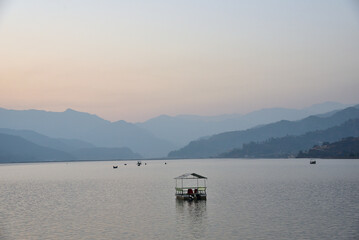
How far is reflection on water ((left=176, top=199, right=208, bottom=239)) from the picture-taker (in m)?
57.3

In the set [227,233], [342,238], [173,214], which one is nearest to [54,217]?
[173,214]

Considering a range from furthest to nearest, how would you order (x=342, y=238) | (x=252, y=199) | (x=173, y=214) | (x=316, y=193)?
(x=316, y=193) → (x=252, y=199) → (x=173, y=214) → (x=342, y=238)

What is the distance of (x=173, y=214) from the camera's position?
240 ft

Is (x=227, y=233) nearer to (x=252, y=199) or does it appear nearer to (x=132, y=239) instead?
(x=132, y=239)

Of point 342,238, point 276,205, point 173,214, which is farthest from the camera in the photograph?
point 276,205

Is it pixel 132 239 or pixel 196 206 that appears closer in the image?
pixel 132 239

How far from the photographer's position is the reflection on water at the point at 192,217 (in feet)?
188

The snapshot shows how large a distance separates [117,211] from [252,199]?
28.6 metres

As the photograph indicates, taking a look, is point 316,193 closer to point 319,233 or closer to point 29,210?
point 319,233

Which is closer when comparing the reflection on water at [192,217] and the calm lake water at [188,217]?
the calm lake water at [188,217]

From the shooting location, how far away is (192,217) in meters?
69.7

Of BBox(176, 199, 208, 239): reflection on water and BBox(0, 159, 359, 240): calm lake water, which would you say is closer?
BBox(0, 159, 359, 240): calm lake water

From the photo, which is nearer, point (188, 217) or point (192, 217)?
point (192, 217)

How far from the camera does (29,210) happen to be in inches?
3196
